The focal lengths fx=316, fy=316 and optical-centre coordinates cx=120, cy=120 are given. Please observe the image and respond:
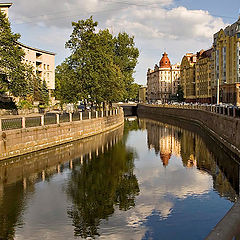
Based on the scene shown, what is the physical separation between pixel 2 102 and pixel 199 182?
141 feet

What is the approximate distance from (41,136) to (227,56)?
70.0 m

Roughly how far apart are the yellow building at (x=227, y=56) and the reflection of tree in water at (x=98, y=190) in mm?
61195

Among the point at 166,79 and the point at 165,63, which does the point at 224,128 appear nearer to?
the point at 166,79

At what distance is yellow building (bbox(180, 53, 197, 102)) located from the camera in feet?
389

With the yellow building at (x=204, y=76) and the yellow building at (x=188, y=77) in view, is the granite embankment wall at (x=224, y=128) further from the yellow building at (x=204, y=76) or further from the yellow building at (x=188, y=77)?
the yellow building at (x=188, y=77)

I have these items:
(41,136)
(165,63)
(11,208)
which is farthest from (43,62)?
(165,63)

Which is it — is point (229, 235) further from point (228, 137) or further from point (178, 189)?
point (228, 137)

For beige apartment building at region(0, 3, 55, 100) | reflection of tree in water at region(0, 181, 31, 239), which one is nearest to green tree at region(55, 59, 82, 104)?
reflection of tree in water at region(0, 181, 31, 239)

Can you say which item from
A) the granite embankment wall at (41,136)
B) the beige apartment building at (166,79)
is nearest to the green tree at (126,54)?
the granite embankment wall at (41,136)

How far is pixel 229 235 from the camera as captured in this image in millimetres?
4391

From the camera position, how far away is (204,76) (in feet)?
Result: 357

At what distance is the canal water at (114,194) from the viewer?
35.8 feet

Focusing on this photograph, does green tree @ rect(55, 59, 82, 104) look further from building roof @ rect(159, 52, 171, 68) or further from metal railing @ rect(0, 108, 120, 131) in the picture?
building roof @ rect(159, 52, 171, 68)

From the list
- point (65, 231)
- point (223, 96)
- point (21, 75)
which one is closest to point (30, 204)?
point (65, 231)
